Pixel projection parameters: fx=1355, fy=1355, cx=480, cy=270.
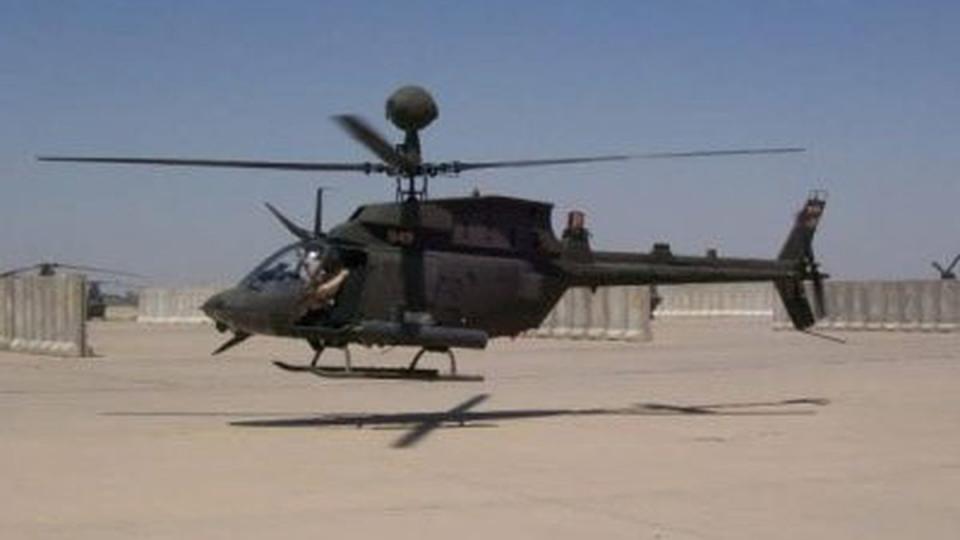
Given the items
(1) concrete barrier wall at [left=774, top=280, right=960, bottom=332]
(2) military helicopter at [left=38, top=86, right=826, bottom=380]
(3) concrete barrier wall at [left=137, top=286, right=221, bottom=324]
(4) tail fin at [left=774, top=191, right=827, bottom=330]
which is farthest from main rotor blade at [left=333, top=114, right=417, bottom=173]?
(3) concrete barrier wall at [left=137, top=286, right=221, bottom=324]

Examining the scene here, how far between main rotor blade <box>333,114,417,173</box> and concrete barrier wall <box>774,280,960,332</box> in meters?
34.1

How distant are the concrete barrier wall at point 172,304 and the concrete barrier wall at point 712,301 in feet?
86.5

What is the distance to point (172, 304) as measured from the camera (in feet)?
255

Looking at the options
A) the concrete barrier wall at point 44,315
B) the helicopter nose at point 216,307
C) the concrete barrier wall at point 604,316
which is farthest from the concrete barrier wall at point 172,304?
the helicopter nose at point 216,307

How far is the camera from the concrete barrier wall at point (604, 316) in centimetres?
4297

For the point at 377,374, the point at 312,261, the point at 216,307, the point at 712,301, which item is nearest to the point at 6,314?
the point at 216,307

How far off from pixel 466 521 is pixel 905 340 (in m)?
34.3

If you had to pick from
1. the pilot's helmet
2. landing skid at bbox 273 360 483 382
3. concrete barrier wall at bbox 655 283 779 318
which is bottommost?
landing skid at bbox 273 360 483 382

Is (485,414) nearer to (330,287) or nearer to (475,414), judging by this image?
(475,414)

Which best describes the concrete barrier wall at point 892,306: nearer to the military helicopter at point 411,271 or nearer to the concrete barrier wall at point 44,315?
the concrete barrier wall at point 44,315

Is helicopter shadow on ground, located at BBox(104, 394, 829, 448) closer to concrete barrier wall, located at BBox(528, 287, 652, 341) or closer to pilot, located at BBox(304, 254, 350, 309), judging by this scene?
pilot, located at BBox(304, 254, 350, 309)

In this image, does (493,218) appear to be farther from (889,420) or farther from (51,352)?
(51,352)

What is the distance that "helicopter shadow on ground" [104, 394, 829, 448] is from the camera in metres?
16.8

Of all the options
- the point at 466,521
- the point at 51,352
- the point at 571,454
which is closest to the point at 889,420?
the point at 571,454
